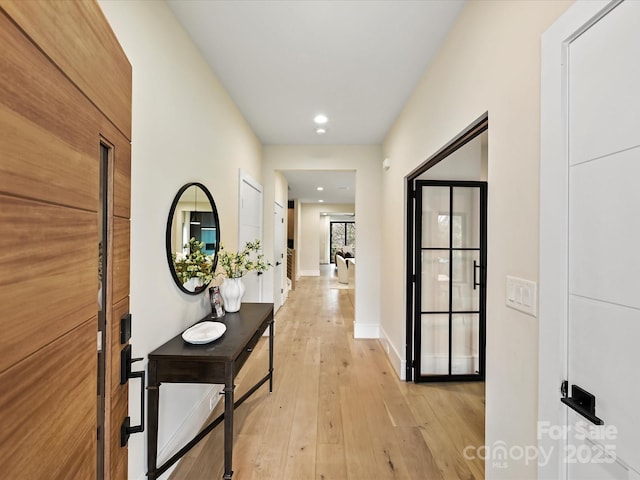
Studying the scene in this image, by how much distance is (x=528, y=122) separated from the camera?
1.10m

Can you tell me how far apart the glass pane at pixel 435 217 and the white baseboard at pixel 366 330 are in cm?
161

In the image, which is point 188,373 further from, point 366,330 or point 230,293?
point 366,330

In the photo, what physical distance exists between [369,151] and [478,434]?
3.21 metres

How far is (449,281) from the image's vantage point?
2764 mm

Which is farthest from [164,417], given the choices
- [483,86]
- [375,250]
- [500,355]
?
[375,250]

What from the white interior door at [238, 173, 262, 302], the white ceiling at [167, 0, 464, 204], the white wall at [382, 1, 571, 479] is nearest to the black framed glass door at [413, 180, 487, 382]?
the white ceiling at [167, 0, 464, 204]

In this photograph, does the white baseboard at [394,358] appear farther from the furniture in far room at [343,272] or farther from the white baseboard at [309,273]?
the white baseboard at [309,273]

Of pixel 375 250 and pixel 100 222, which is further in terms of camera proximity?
pixel 375 250

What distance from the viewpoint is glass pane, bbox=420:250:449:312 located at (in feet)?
9.12

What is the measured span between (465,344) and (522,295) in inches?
75.4

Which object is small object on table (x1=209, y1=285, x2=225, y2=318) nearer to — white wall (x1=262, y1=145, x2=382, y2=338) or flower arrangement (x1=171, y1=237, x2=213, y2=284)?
flower arrangement (x1=171, y1=237, x2=213, y2=284)

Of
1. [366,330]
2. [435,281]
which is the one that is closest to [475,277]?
[435,281]

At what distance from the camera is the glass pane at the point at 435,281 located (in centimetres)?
278

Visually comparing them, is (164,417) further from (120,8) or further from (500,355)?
(120,8)
